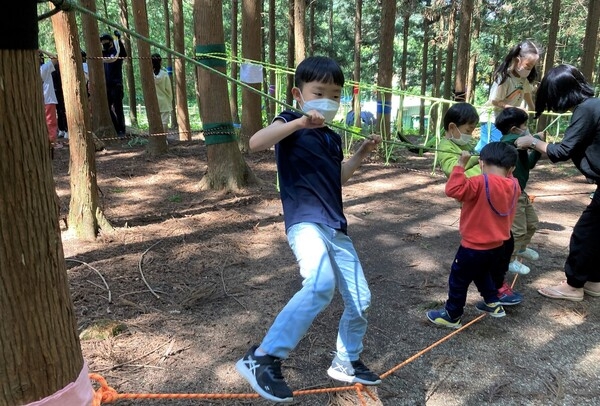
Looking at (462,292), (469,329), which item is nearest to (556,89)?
(462,292)

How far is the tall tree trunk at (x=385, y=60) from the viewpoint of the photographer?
926 centimetres

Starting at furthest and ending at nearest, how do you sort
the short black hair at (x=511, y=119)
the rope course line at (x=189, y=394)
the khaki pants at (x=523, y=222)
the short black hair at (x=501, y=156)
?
the khaki pants at (x=523, y=222) → the short black hair at (x=511, y=119) → the short black hair at (x=501, y=156) → the rope course line at (x=189, y=394)

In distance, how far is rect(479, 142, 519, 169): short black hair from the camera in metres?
2.90

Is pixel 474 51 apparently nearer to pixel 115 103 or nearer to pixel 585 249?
pixel 115 103

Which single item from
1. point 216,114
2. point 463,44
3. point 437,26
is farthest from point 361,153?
point 437,26

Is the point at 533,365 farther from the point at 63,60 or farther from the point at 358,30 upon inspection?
the point at 358,30

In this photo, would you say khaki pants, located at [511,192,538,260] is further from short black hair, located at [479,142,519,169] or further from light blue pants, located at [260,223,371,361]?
light blue pants, located at [260,223,371,361]

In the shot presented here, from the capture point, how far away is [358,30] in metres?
18.5

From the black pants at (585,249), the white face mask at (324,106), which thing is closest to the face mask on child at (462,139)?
the black pants at (585,249)

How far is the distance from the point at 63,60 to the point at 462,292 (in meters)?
3.71

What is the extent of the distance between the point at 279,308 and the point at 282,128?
1.64 m

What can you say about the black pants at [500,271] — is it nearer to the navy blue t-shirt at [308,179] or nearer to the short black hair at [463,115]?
the short black hair at [463,115]

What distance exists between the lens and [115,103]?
31.2 feet

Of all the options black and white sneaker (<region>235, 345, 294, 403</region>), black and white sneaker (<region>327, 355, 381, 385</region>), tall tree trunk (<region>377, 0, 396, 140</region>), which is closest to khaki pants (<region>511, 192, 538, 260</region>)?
black and white sneaker (<region>327, 355, 381, 385</region>)
